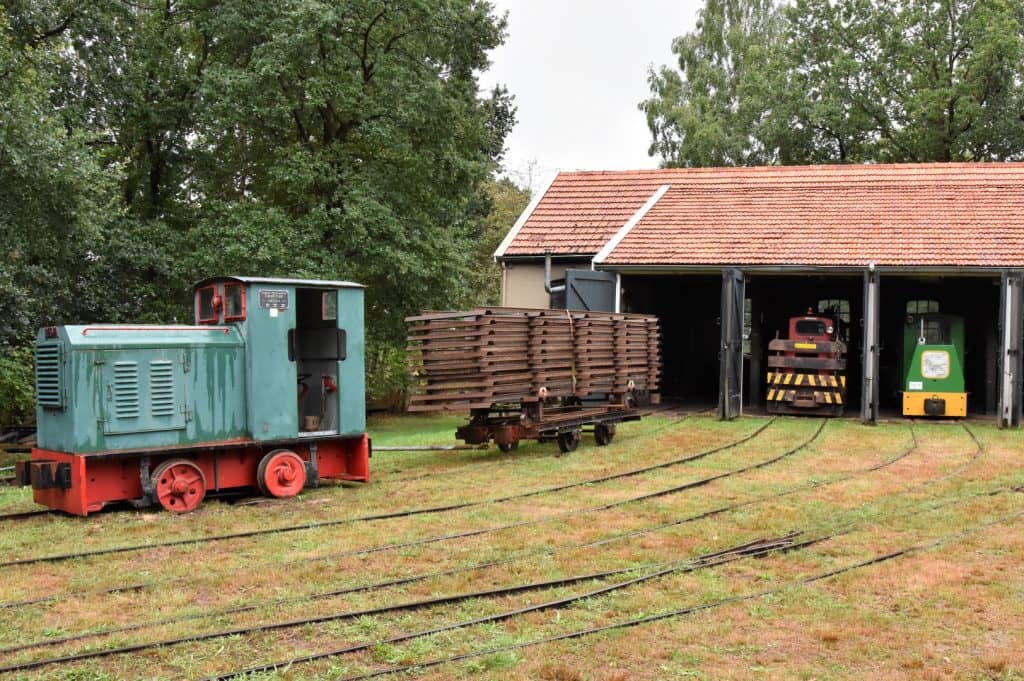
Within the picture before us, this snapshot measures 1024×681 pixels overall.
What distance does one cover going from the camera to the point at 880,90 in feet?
122

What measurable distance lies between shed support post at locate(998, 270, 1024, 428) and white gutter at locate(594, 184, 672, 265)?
7766 millimetres

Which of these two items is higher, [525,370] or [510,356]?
[510,356]

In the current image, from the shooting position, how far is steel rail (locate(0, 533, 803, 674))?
18.9 feet

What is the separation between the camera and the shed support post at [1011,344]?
18.4 meters

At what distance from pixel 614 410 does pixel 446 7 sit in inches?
461

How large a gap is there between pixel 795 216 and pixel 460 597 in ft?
58.1

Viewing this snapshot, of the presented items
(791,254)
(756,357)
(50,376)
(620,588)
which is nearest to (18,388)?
(50,376)

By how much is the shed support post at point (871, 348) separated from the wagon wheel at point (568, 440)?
712 centimetres

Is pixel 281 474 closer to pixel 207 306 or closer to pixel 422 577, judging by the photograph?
pixel 207 306

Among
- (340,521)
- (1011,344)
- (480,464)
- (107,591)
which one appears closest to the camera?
(107,591)

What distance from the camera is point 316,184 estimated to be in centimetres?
2259

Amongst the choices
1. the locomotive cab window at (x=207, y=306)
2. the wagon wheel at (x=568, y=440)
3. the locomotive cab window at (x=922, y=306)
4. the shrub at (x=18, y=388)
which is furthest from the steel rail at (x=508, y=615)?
the locomotive cab window at (x=922, y=306)

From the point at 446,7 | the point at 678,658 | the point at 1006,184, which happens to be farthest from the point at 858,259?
the point at 678,658

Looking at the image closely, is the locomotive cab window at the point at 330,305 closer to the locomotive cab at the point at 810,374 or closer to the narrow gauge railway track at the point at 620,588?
the narrow gauge railway track at the point at 620,588
